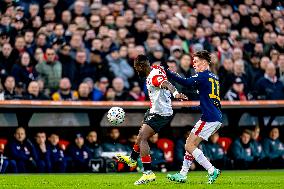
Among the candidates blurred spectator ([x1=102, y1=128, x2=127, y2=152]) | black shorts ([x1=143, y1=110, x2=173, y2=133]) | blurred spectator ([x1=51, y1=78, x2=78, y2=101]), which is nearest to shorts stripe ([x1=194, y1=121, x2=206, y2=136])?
black shorts ([x1=143, y1=110, x2=173, y2=133])

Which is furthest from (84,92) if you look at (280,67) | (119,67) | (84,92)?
(280,67)

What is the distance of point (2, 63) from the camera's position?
1967 centimetres

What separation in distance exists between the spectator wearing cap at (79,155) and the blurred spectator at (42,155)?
26.0 inches

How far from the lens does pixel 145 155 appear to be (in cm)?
1408

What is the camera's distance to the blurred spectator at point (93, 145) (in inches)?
788

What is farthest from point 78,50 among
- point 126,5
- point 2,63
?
point 126,5

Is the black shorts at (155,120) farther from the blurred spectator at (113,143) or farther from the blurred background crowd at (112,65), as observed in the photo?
the blurred spectator at (113,143)

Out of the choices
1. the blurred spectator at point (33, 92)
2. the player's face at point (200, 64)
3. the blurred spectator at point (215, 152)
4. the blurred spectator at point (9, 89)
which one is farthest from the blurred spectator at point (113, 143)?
the player's face at point (200, 64)

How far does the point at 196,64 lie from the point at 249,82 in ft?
27.3

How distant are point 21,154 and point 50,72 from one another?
2.29m

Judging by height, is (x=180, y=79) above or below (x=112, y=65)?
below

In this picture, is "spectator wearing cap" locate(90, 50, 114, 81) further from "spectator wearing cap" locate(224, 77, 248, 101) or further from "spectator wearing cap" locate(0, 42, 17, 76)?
"spectator wearing cap" locate(224, 77, 248, 101)

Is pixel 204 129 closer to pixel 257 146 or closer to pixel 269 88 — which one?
pixel 257 146

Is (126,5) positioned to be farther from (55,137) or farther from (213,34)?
(55,137)
